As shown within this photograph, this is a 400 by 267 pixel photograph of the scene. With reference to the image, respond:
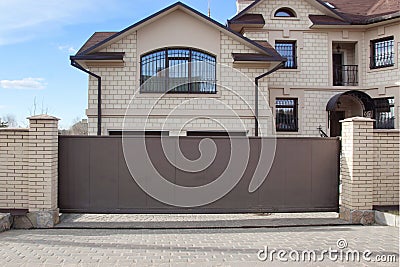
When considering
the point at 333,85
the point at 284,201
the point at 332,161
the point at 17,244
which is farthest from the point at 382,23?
the point at 17,244

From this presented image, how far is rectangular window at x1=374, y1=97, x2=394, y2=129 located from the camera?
15.5 m

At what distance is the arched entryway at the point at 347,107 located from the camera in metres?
15.5

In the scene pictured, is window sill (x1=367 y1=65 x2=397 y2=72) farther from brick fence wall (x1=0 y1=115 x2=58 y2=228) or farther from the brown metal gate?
brick fence wall (x1=0 y1=115 x2=58 y2=228)

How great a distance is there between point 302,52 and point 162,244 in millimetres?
12558

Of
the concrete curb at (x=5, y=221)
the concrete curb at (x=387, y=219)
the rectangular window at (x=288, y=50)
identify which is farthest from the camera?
the rectangular window at (x=288, y=50)

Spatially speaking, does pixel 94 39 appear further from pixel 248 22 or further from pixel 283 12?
pixel 283 12

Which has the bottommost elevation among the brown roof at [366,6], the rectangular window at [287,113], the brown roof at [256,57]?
the rectangular window at [287,113]

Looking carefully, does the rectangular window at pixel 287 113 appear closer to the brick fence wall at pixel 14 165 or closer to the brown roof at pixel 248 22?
the brown roof at pixel 248 22

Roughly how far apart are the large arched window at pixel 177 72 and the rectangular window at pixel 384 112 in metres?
7.65

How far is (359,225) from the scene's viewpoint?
6.95m

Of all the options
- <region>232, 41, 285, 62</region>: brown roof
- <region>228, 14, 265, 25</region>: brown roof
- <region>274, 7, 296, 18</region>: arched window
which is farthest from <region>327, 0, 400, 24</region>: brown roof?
<region>232, 41, 285, 62</region>: brown roof

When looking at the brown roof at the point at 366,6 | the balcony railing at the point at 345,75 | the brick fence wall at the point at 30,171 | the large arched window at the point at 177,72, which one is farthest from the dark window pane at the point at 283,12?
the brick fence wall at the point at 30,171

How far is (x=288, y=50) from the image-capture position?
16234mm

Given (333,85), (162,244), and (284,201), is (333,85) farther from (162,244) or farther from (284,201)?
(162,244)
